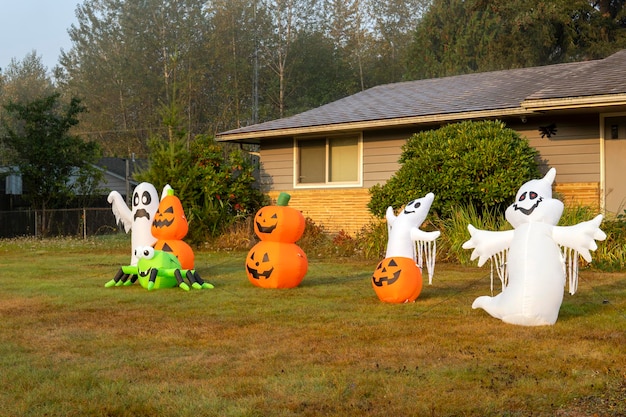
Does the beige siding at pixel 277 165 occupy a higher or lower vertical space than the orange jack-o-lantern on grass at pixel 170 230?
higher

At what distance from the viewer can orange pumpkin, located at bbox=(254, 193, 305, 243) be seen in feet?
32.3

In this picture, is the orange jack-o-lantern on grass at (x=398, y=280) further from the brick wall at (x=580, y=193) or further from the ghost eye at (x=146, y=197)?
the brick wall at (x=580, y=193)

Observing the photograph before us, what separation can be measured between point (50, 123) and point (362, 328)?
2017 cm

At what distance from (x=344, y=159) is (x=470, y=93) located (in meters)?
3.41

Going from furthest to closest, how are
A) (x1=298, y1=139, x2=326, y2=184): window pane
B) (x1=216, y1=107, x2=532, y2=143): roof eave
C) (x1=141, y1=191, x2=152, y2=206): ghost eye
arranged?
(x1=298, y1=139, x2=326, y2=184): window pane → (x1=216, y1=107, x2=532, y2=143): roof eave → (x1=141, y1=191, x2=152, y2=206): ghost eye

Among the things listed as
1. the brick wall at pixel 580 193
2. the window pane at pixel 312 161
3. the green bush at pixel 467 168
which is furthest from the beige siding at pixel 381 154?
the brick wall at pixel 580 193

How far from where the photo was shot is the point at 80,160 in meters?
24.7

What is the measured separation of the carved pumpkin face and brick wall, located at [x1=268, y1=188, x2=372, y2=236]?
23.2 ft

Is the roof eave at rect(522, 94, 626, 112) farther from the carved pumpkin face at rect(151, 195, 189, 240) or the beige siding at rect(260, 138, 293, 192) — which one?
the beige siding at rect(260, 138, 293, 192)

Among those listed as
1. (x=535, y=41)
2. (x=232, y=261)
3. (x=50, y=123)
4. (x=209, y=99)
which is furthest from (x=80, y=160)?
(x=209, y=99)

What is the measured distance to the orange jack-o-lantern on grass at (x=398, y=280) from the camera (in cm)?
841

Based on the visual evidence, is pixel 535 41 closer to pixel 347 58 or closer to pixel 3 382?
pixel 347 58

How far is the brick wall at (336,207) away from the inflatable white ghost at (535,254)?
31.9 feet

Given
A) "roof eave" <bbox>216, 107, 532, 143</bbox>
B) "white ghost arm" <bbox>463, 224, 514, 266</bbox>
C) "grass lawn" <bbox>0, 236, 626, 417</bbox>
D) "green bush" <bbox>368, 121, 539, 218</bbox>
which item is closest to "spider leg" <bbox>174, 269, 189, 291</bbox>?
"grass lawn" <bbox>0, 236, 626, 417</bbox>
